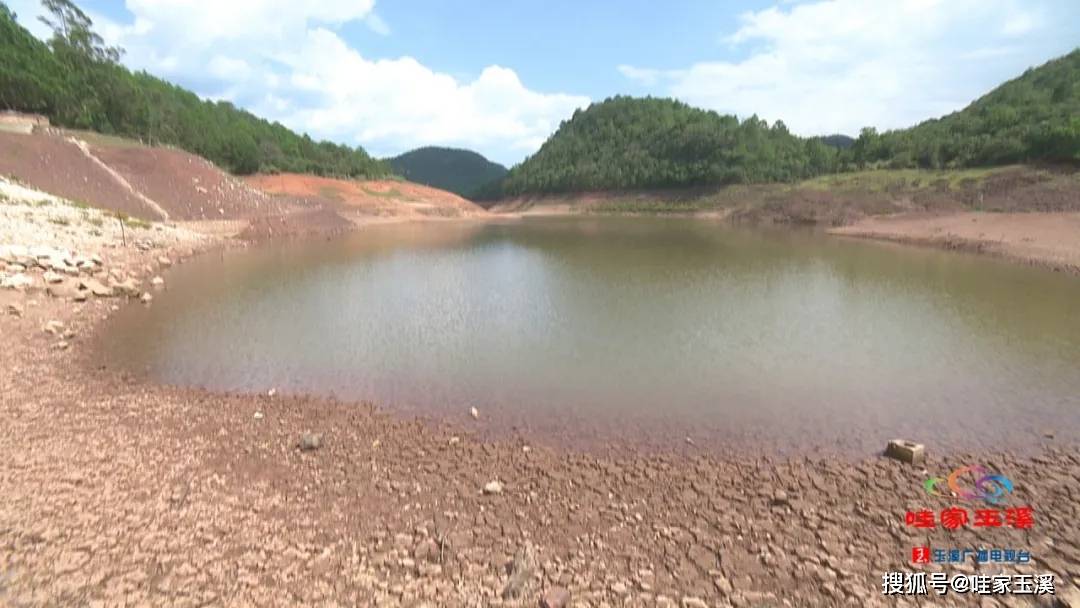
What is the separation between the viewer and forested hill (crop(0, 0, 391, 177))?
42375 mm

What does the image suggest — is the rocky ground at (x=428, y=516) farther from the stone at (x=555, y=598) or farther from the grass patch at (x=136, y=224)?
the grass patch at (x=136, y=224)

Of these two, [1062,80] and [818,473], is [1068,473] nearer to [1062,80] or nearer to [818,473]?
[818,473]

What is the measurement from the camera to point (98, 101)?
1900 inches

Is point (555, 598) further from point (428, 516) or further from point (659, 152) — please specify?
point (659, 152)

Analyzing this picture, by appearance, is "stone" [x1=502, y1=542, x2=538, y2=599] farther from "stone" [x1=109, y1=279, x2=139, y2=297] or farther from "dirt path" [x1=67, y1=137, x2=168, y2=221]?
"dirt path" [x1=67, y1=137, x2=168, y2=221]

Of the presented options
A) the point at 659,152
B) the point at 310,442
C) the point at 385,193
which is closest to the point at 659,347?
the point at 310,442

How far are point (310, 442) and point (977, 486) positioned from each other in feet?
25.9

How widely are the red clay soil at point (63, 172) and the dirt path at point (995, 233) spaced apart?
46.6 meters

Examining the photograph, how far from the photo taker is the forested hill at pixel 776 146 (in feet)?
155

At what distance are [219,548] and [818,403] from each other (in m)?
8.17

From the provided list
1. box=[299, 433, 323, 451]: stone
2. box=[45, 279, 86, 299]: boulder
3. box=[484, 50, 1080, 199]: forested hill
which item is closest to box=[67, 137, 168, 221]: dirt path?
box=[45, 279, 86, 299]: boulder

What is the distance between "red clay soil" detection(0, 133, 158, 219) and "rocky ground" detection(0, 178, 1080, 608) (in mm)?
29019

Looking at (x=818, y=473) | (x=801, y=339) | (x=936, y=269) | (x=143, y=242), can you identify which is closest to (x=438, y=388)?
(x=818, y=473)

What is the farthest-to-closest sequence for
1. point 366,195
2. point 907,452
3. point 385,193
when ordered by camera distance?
point 385,193
point 366,195
point 907,452
